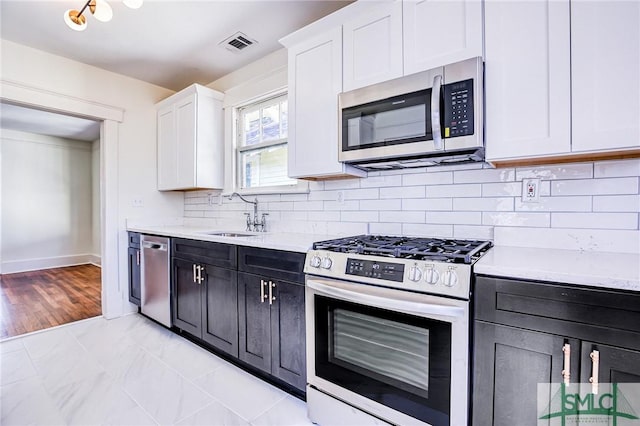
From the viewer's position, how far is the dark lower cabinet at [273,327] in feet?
5.99

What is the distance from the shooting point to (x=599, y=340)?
1023mm

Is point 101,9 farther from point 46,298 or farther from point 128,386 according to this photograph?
point 46,298

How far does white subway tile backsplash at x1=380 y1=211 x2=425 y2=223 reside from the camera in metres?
2.04

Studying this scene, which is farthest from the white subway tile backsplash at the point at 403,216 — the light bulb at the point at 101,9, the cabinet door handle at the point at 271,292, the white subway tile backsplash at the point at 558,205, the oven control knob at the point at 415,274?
the light bulb at the point at 101,9

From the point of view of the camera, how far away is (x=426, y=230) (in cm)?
201

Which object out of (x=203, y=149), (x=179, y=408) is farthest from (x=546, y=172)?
(x=203, y=149)

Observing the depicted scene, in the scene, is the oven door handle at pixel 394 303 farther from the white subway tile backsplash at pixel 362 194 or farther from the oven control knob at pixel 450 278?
the white subway tile backsplash at pixel 362 194

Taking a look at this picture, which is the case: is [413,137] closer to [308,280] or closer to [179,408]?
[308,280]

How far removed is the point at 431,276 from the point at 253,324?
50.8 inches

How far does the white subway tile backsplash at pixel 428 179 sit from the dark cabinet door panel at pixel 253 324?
1176mm

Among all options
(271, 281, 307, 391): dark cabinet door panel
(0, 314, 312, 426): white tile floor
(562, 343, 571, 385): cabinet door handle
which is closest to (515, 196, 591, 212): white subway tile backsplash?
(562, 343, 571, 385): cabinet door handle

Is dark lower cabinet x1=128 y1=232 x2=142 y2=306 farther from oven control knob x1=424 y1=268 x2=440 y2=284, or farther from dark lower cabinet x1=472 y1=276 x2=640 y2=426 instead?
dark lower cabinet x1=472 y1=276 x2=640 y2=426

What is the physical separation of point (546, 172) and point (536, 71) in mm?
535
